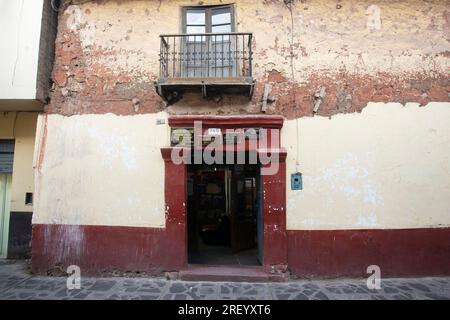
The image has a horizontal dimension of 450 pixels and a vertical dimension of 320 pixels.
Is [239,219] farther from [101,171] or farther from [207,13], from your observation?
[207,13]

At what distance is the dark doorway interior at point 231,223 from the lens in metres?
7.04

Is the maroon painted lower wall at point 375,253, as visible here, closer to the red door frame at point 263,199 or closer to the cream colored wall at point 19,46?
the red door frame at point 263,199

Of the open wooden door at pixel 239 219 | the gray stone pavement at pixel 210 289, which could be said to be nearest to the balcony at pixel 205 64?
the open wooden door at pixel 239 219

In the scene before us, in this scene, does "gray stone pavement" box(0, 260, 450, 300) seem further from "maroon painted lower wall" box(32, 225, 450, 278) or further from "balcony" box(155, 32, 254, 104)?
"balcony" box(155, 32, 254, 104)

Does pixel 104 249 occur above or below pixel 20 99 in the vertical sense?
below

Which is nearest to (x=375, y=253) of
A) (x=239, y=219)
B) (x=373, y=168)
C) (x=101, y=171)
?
(x=373, y=168)

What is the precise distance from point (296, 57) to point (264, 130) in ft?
5.59

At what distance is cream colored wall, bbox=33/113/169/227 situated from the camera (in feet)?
19.8

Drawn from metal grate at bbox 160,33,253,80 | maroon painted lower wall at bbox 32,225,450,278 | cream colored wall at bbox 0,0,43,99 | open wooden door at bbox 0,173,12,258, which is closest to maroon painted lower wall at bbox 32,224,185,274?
maroon painted lower wall at bbox 32,225,450,278

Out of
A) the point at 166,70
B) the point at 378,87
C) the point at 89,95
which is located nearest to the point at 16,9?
the point at 89,95

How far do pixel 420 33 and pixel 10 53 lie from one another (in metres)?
8.44

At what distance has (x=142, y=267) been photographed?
5922mm

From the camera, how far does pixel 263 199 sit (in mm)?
5945

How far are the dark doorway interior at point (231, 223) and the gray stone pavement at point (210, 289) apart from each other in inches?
45.4
